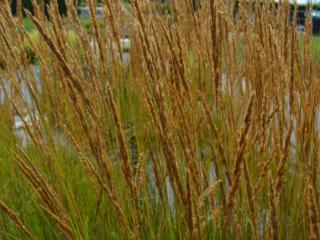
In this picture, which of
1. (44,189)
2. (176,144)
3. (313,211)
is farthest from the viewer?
(176,144)

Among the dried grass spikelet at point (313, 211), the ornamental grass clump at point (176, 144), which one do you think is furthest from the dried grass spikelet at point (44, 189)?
the dried grass spikelet at point (313, 211)

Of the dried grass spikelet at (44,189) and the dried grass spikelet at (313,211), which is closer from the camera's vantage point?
the dried grass spikelet at (313,211)

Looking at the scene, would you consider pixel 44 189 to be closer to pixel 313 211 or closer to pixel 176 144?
pixel 313 211

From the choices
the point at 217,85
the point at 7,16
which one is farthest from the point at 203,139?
the point at 7,16

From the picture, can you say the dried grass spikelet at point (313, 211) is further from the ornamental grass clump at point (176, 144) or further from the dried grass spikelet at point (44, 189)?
the dried grass spikelet at point (44, 189)

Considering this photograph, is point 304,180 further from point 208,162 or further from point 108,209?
point 108,209

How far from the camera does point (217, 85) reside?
120cm

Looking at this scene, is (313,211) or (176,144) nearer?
(313,211)

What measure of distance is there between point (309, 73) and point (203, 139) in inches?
15.0

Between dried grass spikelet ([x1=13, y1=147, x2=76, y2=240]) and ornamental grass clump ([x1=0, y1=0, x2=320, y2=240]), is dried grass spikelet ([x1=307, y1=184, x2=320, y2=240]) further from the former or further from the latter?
dried grass spikelet ([x1=13, y1=147, x2=76, y2=240])

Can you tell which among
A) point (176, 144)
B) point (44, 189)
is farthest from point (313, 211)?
point (176, 144)

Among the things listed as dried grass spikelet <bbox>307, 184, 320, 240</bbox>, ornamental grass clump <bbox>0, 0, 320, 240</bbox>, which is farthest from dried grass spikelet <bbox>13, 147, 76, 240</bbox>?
dried grass spikelet <bbox>307, 184, 320, 240</bbox>

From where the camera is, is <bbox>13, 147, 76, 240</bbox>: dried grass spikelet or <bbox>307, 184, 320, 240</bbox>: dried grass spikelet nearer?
<bbox>307, 184, 320, 240</bbox>: dried grass spikelet

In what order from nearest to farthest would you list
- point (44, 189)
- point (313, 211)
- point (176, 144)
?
1. point (313, 211)
2. point (44, 189)
3. point (176, 144)
